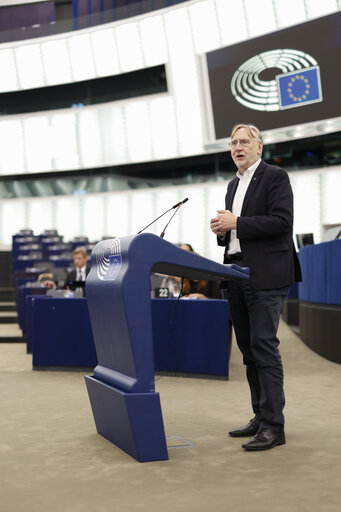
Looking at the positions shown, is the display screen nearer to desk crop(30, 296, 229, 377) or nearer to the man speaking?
desk crop(30, 296, 229, 377)

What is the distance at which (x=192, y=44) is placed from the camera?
55.2 feet

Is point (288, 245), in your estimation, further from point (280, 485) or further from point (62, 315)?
point (62, 315)

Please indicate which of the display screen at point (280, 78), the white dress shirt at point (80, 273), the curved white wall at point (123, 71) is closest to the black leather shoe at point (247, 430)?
the white dress shirt at point (80, 273)

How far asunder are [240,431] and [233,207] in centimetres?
115

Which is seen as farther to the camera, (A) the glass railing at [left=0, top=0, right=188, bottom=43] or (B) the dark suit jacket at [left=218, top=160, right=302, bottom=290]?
(A) the glass railing at [left=0, top=0, right=188, bottom=43]

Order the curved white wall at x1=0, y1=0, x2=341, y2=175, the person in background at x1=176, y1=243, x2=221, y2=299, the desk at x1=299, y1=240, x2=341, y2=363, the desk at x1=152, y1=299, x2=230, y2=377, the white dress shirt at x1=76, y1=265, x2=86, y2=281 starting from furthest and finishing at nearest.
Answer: the curved white wall at x1=0, y1=0, x2=341, y2=175, the white dress shirt at x1=76, y1=265, x2=86, y2=281, the person in background at x1=176, y1=243, x2=221, y2=299, the desk at x1=299, y1=240, x2=341, y2=363, the desk at x1=152, y1=299, x2=230, y2=377

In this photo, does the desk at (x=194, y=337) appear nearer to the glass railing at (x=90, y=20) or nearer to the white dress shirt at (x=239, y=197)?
the white dress shirt at (x=239, y=197)

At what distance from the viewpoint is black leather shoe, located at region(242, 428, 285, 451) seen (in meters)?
2.89

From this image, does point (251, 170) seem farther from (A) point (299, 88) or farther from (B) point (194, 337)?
(A) point (299, 88)

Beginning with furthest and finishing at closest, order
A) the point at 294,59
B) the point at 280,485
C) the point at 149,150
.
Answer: the point at 149,150 → the point at 294,59 → the point at 280,485

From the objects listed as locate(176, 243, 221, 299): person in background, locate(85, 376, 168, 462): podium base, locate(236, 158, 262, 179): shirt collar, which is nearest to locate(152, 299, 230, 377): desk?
locate(176, 243, 221, 299): person in background

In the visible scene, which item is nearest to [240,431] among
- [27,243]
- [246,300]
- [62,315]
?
[246,300]

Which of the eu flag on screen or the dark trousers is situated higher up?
the eu flag on screen

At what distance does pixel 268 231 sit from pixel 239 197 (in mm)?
346
